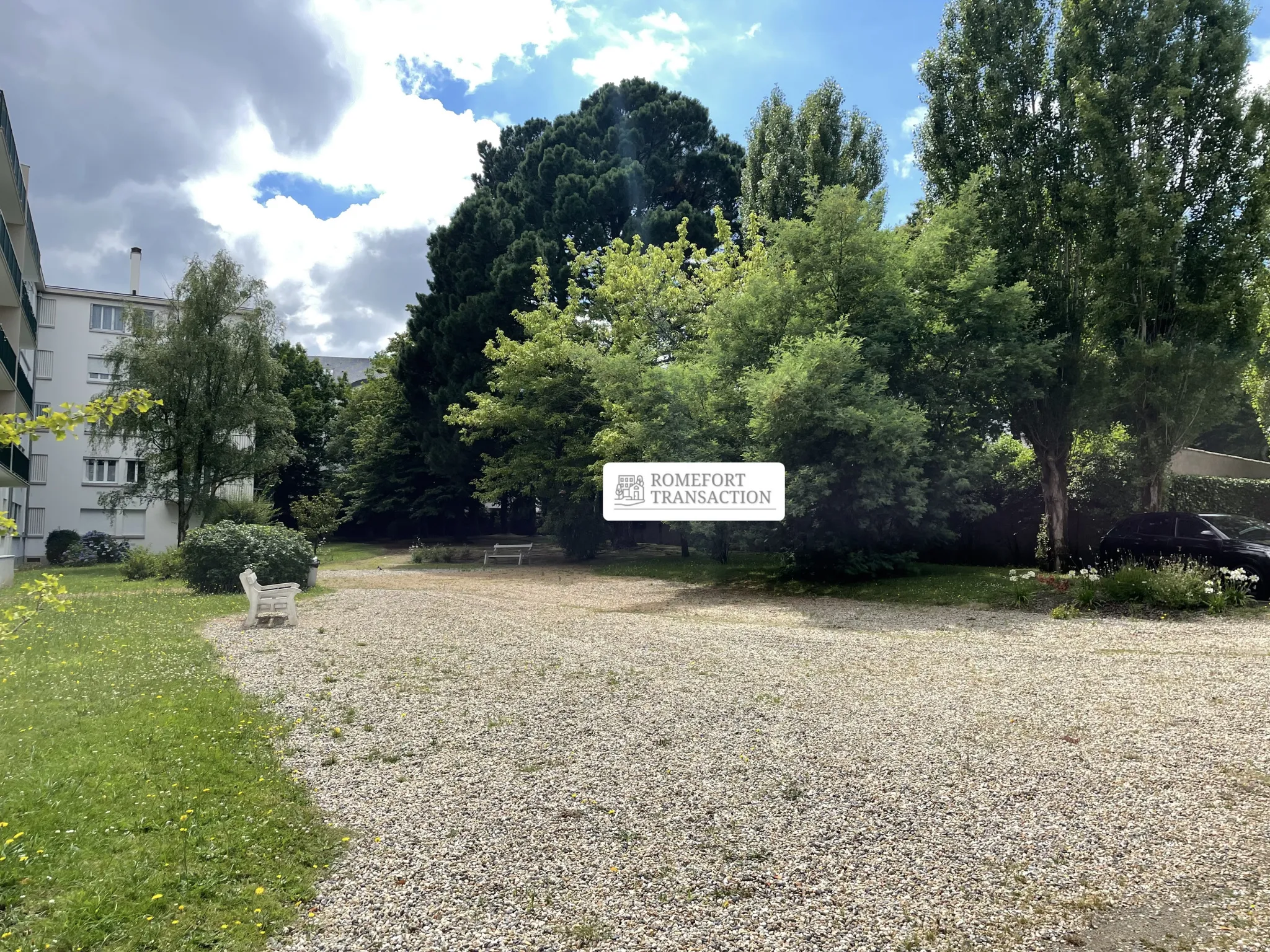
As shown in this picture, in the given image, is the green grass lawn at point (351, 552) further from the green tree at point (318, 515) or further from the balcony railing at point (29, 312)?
the balcony railing at point (29, 312)

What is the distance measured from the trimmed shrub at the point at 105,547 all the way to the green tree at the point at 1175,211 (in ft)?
104

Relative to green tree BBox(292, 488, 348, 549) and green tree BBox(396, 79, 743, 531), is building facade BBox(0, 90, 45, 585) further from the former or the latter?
green tree BBox(396, 79, 743, 531)

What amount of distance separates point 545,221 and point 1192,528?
26432mm

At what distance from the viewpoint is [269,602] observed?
11.0 m

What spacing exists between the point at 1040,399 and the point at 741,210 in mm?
12112

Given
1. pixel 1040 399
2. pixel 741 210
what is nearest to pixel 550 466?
pixel 741 210

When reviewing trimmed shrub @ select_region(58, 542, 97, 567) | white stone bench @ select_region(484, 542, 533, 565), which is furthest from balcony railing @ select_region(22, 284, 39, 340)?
white stone bench @ select_region(484, 542, 533, 565)

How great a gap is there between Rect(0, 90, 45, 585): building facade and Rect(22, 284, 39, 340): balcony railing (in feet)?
0.08

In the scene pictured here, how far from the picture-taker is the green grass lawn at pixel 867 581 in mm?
13969

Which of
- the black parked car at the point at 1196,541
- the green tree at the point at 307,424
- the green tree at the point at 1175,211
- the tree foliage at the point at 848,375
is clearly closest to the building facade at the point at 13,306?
the tree foliage at the point at 848,375

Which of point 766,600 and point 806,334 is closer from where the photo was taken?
point 766,600

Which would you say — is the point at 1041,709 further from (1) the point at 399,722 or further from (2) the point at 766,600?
(2) the point at 766,600

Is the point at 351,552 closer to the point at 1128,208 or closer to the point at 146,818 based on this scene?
the point at 1128,208

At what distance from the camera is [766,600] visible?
1473cm
